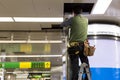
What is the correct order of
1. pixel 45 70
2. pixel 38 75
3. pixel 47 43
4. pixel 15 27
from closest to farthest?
pixel 15 27 → pixel 47 43 → pixel 38 75 → pixel 45 70

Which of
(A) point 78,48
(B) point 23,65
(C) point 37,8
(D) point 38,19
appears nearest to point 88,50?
(A) point 78,48

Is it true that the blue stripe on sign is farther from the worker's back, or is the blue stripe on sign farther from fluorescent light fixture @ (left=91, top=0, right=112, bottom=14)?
fluorescent light fixture @ (left=91, top=0, right=112, bottom=14)

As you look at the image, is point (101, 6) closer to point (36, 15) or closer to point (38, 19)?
point (36, 15)

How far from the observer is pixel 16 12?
858cm

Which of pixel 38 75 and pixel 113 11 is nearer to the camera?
pixel 113 11

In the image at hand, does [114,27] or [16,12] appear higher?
[16,12]

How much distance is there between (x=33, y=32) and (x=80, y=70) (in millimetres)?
6981

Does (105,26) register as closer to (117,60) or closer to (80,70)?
(117,60)

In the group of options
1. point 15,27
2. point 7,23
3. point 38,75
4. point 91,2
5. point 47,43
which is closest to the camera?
point 91,2

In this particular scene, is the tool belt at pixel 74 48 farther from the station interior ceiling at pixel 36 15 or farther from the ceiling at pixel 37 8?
the ceiling at pixel 37 8

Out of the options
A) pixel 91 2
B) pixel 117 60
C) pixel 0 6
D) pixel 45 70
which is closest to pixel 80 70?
pixel 117 60

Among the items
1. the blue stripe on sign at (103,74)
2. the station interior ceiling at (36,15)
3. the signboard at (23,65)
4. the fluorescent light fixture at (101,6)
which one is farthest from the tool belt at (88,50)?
the signboard at (23,65)

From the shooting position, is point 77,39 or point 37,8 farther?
point 37,8

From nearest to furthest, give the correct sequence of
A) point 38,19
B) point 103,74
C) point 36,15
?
point 103,74 < point 36,15 < point 38,19
